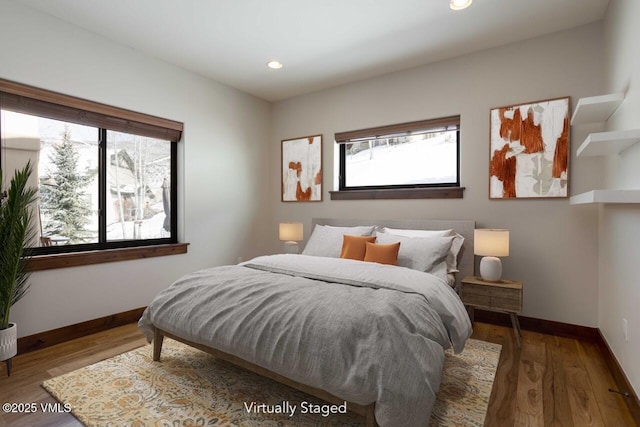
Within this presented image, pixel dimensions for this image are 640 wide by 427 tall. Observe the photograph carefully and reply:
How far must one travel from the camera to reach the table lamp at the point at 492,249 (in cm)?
273

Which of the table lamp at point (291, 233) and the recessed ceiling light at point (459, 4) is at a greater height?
the recessed ceiling light at point (459, 4)

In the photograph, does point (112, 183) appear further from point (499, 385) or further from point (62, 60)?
point (499, 385)

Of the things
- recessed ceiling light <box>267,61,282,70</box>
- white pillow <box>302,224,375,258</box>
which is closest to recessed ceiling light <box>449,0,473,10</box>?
recessed ceiling light <box>267,61,282,70</box>

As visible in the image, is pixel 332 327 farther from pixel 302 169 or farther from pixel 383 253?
pixel 302 169

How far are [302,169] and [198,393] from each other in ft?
10.00

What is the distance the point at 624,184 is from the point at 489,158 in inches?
47.7

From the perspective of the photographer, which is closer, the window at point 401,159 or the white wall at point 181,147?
the white wall at point 181,147

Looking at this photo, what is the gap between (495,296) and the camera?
8.84 feet

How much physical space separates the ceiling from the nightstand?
2.20 metres

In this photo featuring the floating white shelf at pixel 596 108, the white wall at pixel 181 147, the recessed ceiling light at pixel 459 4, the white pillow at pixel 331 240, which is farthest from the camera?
the white pillow at pixel 331 240

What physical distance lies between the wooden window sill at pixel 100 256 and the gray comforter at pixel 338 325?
104 centimetres

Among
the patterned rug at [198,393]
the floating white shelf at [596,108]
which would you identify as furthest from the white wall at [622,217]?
the patterned rug at [198,393]

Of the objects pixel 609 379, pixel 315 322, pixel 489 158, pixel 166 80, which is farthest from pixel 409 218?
pixel 166 80

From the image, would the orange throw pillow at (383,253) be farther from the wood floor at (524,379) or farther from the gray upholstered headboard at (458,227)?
the wood floor at (524,379)
